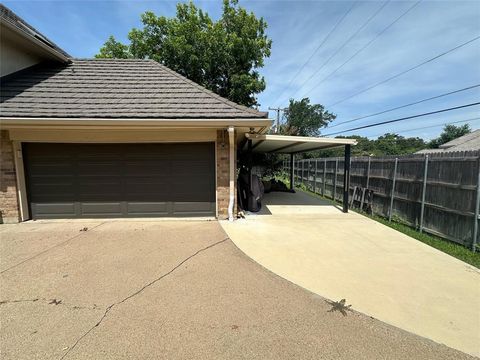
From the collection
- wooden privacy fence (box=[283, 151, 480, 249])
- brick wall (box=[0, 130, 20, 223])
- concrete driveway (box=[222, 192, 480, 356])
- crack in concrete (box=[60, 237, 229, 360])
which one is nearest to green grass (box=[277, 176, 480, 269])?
wooden privacy fence (box=[283, 151, 480, 249])

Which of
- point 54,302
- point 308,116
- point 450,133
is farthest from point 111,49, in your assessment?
point 450,133

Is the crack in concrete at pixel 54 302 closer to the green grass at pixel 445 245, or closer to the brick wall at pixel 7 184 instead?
the brick wall at pixel 7 184

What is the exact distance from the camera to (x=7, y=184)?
258 inches

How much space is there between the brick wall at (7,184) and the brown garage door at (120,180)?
12.5 inches

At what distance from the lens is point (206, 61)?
17469mm

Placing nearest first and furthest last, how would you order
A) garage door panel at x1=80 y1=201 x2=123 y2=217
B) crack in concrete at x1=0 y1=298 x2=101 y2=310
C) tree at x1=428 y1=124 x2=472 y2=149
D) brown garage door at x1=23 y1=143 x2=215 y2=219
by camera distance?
crack in concrete at x1=0 y1=298 x2=101 y2=310
brown garage door at x1=23 y1=143 x2=215 y2=219
garage door panel at x1=80 y1=201 x2=123 y2=217
tree at x1=428 y1=124 x2=472 y2=149

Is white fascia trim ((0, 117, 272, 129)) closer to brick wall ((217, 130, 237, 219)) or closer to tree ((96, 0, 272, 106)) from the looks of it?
brick wall ((217, 130, 237, 219))

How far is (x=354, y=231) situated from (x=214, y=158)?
389cm

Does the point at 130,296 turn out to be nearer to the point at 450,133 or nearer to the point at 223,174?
the point at 223,174

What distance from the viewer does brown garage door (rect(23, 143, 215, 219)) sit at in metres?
6.79

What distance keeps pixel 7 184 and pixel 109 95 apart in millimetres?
3399

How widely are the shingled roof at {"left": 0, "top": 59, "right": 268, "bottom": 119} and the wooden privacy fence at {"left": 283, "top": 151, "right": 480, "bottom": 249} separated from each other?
13.4 ft

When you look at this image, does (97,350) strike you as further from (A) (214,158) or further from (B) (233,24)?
(B) (233,24)

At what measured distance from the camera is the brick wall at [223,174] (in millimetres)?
6789
